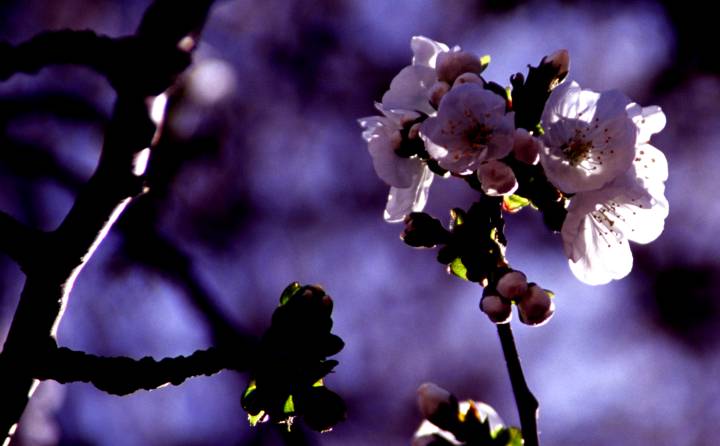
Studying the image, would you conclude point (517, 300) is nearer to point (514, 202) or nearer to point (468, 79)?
point (514, 202)

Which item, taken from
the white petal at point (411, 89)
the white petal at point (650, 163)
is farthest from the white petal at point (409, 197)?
the white petal at point (650, 163)

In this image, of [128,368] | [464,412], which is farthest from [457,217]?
[128,368]

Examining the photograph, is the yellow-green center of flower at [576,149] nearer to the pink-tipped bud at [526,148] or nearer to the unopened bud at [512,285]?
the pink-tipped bud at [526,148]

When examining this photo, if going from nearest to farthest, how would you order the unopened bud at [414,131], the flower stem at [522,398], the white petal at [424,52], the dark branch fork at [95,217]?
the dark branch fork at [95,217]
the flower stem at [522,398]
the unopened bud at [414,131]
the white petal at [424,52]

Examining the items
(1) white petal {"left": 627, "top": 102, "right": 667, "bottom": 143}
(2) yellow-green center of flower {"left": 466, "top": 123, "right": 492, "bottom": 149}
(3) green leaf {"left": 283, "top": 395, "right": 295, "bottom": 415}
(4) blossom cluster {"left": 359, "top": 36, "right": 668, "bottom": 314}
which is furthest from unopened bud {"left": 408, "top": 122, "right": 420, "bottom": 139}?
(3) green leaf {"left": 283, "top": 395, "right": 295, "bottom": 415}

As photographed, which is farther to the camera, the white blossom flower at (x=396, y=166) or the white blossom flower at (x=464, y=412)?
the white blossom flower at (x=396, y=166)

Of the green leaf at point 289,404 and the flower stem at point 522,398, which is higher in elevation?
the green leaf at point 289,404

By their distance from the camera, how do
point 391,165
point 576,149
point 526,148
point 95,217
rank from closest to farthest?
point 95,217 → point 526,148 → point 576,149 → point 391,165
